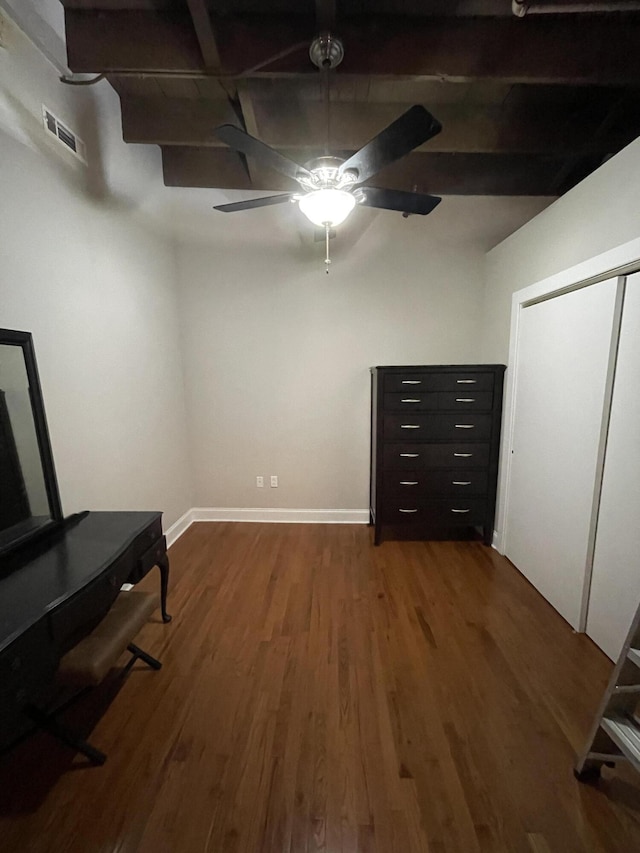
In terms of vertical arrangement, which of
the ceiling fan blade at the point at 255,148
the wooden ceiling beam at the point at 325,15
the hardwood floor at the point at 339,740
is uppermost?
the wooden ceiling beam at the point at 325,15

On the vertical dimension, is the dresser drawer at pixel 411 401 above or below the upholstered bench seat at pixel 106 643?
above

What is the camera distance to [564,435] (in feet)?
6.39

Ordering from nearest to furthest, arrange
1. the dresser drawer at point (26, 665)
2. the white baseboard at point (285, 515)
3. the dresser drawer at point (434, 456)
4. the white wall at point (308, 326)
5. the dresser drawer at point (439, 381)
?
1. the dresser drawer at point (26, 665)
2. the dresser drawer at point (439, 381)
3. the dresser drawer at point (434, 456)
4. the white wall at point (308, 326)
5. the white baseboard at point (285, 515)

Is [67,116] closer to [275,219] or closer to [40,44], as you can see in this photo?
[40,44]

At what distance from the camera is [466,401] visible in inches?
103

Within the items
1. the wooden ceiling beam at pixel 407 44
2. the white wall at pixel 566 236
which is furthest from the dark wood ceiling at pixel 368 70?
the white wall at pixel 566 236

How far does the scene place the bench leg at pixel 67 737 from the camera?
1259 millimetres

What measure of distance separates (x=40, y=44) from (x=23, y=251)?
99 centimetres

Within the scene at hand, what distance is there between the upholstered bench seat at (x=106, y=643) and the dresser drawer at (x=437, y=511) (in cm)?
180

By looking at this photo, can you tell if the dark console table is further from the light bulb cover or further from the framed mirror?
the light bulb cover

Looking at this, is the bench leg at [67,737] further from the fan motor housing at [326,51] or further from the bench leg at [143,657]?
the fan motor housing at [326,51]

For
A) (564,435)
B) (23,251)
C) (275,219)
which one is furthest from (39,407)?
(564,435)

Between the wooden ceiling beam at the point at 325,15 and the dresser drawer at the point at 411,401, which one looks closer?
the wooden ceiling beam at the point at 325,15

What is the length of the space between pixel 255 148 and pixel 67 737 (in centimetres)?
242
